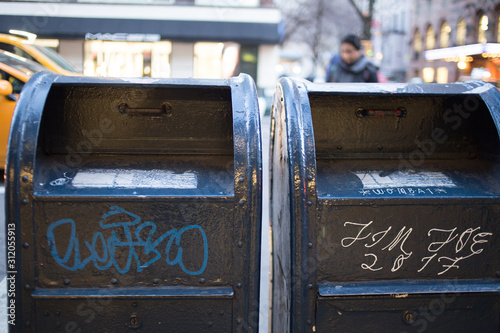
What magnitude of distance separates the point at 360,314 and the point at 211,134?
111 cm

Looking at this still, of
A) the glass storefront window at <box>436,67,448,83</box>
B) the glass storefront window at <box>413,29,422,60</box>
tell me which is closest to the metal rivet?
the glass storefront window at <box>436,67,448,83</box>

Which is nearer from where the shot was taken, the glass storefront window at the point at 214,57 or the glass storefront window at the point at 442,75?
the glass storefront window at the point at 214,57

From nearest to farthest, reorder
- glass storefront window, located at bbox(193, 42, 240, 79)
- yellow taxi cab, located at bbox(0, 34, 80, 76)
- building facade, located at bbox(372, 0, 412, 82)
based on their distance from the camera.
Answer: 1. yellow taxi cab, located at bbox(0, 34, 80, 76)
2. glass storefront window, located at bbox(193, 42, 240, 79)
3. building facade, located at bbox(372, 0, 412, 82)

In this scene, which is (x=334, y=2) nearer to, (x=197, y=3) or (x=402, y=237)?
(x=197, y=3)

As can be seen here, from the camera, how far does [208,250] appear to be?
2.04m

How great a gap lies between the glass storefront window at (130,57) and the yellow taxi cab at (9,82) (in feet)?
39.7

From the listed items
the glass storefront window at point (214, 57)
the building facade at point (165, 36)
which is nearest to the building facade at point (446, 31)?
the building facade at point (165, 36)

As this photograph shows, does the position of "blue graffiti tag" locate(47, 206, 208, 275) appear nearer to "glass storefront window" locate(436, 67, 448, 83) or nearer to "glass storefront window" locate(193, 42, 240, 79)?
"glass storefront window" locate(193, 42, 240, 79)

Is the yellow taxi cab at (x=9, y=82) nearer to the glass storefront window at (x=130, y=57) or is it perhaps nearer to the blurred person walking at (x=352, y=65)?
the blurred person walking at (x=352, y=65)

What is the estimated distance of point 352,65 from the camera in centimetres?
475

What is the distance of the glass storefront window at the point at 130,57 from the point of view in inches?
774

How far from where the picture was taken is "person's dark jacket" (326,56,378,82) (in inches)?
185

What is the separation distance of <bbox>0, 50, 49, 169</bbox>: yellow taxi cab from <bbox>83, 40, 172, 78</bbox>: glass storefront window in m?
12.1

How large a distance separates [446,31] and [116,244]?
30257mm
